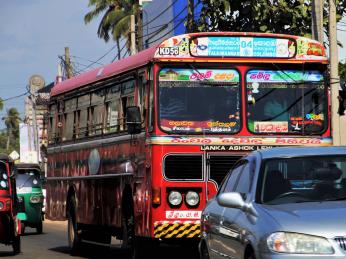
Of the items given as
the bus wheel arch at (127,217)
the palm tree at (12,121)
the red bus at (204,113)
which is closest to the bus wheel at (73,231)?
the bus wheel arch at (127,217)

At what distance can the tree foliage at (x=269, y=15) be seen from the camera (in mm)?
22156

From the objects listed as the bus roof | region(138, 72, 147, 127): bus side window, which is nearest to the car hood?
the bus roof

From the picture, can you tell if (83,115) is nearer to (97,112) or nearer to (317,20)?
(97,112)

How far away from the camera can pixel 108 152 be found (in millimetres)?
16922

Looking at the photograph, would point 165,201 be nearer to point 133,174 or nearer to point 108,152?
point 133,174

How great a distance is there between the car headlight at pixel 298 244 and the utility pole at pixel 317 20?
1244cm

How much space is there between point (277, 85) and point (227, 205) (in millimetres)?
5766

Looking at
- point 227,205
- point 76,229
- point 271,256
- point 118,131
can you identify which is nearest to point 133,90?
point 118,131

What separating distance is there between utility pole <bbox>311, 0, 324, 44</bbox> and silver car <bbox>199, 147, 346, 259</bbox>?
33.1 ft

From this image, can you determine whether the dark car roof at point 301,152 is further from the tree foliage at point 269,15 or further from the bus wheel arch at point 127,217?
the tree foliage at point 269,15

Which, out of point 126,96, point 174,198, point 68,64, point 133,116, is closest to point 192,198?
Answer: point 174,198

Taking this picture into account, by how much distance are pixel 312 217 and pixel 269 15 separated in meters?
14.4

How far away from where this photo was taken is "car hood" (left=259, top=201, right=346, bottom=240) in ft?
26.0

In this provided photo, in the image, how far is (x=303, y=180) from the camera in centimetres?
930
